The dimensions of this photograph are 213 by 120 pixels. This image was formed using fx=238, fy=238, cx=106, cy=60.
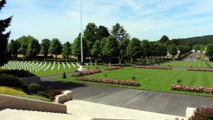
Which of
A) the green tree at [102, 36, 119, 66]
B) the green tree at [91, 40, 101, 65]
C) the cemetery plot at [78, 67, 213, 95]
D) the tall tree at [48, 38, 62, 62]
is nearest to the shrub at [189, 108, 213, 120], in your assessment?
the cemetery plot at [78, 67, 213, 95]

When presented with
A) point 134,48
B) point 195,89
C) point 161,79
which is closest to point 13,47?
point 134,48

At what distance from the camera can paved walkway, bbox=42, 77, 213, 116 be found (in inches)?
710

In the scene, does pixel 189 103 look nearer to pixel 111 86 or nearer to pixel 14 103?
pixel 111 86

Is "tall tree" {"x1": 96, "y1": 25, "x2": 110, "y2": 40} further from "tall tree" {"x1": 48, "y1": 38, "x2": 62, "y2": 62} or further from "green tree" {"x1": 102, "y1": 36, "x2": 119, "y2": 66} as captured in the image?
"green tree" {"x1": 102, "y1": 36, "x2": 119, "y2": 66}

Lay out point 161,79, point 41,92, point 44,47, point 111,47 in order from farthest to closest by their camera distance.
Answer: point 44,47 < point 111,47 < point 161,79 < point 41,92

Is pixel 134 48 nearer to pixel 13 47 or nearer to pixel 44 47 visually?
pixel 44 47

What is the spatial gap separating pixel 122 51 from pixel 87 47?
10198 mm

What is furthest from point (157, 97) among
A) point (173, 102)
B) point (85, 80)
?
point (85, 80)

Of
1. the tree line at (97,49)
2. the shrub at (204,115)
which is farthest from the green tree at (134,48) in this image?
the shrub at (204,115)

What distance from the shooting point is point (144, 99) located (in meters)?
20.7

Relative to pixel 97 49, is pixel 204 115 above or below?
below

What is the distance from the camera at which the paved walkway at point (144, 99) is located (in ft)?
59.2

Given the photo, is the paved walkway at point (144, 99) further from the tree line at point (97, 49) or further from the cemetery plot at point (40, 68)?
the tree line at point (97, 49)

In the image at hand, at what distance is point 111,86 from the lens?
27.3 metres
